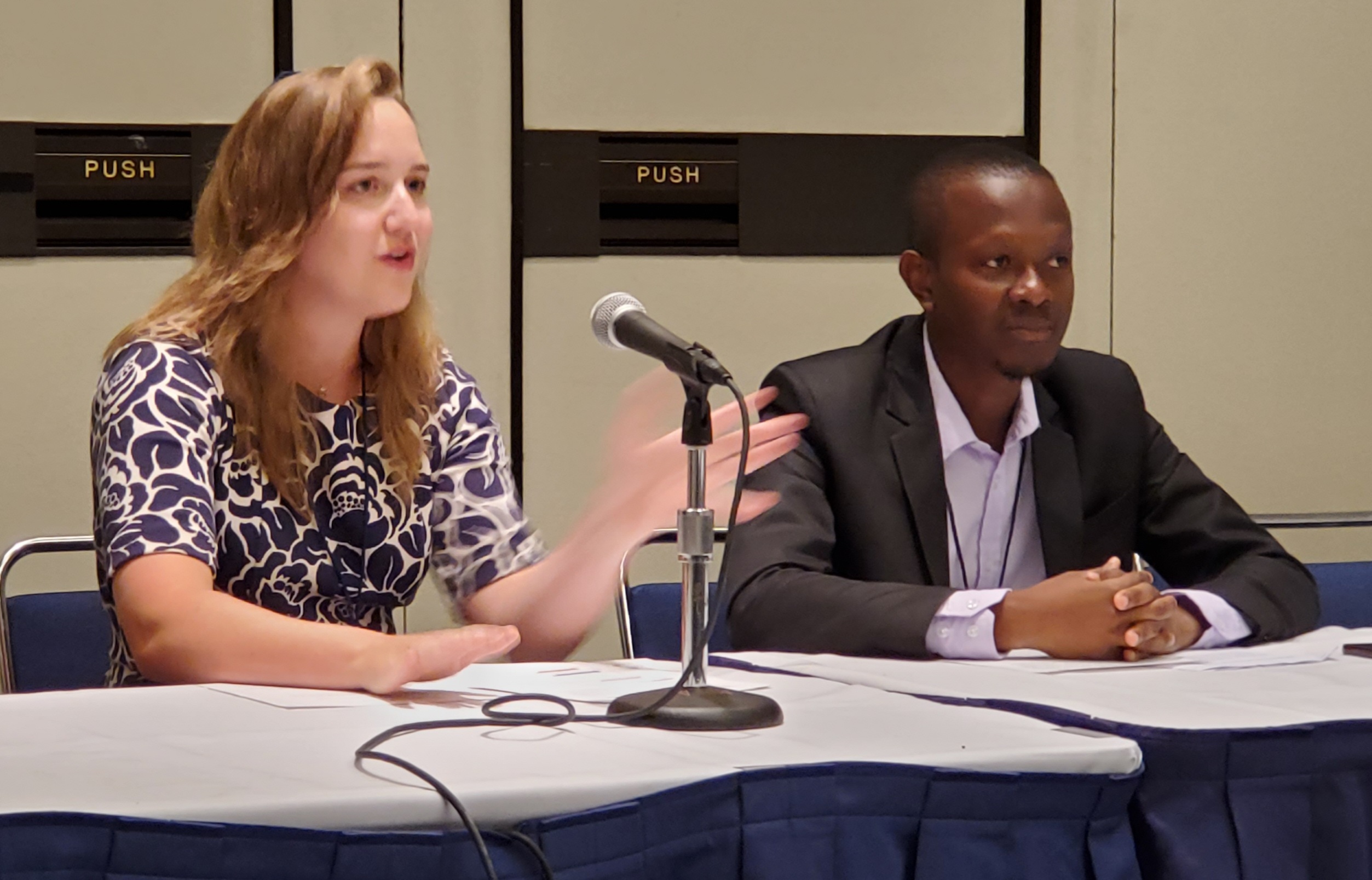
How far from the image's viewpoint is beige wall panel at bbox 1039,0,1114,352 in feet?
10.6

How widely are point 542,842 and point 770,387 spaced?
4.07ft

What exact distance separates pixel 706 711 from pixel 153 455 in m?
0.75

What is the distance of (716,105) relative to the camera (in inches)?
122

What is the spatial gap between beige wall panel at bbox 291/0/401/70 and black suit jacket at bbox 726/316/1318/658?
1.10 metres

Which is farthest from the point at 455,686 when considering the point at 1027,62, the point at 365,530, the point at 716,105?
the point at 1027,62

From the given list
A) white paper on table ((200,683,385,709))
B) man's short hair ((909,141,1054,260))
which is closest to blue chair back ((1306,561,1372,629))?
man's short hair ((909,141,1054,260))

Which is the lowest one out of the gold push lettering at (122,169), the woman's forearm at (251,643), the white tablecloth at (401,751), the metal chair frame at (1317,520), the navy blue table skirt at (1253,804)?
the navy blue table skirt at (1253,804)

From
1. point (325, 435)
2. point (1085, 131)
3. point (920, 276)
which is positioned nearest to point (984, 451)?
point (920, 276)

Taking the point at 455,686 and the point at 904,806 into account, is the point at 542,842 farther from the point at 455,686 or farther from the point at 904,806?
the point at 455,686

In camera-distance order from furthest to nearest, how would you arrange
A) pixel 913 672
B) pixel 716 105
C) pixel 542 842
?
pixel 716 105 → pixel 913 672 → pixel 542 842

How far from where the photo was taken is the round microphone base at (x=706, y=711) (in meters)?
1.32

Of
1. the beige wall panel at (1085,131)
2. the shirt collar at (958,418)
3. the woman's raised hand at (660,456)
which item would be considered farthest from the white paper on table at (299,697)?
the beige wall panel at (1085,131)

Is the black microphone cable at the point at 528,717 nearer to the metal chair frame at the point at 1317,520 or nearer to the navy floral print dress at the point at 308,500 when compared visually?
the navy floral print dress at the point at 308,500

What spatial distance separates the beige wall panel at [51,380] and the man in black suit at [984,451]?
127 centimetres
